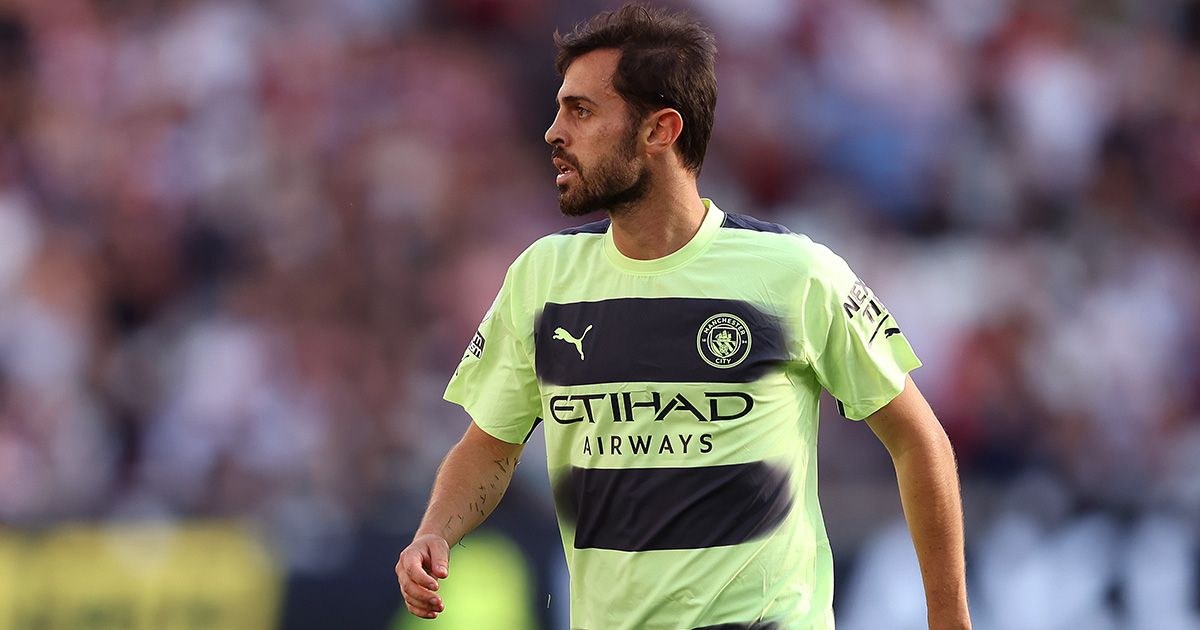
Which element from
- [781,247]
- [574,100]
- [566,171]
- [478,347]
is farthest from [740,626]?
[574,100]

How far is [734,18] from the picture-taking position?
32.9 ft

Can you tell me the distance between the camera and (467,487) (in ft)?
13.0

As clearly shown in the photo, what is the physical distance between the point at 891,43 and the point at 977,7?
0.84 meters

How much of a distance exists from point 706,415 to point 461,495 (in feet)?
2.28

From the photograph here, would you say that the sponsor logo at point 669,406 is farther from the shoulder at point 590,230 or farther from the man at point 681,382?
the shoulder at point 590,230

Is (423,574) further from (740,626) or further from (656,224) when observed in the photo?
(656,224)

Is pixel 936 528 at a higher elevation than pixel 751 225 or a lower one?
lower

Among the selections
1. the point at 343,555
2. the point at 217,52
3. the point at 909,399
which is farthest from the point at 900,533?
the point at 217,52

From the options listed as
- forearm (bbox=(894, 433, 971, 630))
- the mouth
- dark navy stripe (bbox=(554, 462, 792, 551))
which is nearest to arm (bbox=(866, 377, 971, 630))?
forearm (bbox=(894, 433, 971, 630))

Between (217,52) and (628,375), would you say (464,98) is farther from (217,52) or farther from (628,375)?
(628,375)

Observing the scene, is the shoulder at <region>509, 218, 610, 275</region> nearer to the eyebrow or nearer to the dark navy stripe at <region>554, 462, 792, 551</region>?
the eyebrow

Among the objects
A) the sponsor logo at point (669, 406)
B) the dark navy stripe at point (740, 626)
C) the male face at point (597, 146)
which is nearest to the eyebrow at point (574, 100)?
the male face at point (597, 146)

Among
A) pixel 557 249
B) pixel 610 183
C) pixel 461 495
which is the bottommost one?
pixel 461 495

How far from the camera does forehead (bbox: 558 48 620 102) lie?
12.5ft
